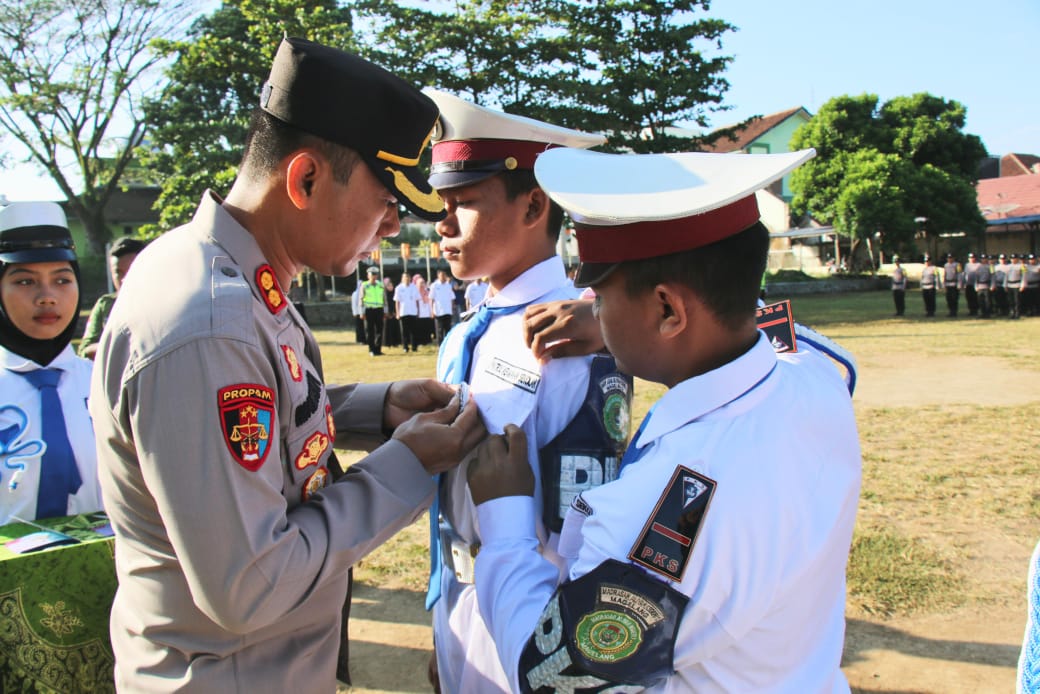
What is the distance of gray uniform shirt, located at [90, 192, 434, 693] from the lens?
134cm

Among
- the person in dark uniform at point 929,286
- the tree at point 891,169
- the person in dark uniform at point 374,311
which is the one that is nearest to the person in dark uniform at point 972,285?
the person in dark uniform at point 929,286

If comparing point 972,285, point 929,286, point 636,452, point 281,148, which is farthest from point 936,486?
point 972,285

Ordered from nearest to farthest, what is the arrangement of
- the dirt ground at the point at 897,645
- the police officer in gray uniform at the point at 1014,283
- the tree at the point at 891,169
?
1. the dirt ground at the point at 897,645
2. the police officer in gray uniform at the point at 1014,283
3. the tree at the point at 891,169

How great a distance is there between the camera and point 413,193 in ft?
5.88

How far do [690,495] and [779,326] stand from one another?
3.28 ft

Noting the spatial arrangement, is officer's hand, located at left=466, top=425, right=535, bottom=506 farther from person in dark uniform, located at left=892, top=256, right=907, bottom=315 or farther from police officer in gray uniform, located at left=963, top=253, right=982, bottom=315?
police officer in gray uniform, located at left=963, top=253, right=982, bottom=315

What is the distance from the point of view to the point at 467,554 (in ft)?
7.42

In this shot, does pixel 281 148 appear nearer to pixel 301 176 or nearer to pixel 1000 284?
pixel 301 176

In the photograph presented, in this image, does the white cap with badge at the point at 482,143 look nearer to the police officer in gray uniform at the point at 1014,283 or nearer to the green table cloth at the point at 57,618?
the green table cloth at the point at 57,618

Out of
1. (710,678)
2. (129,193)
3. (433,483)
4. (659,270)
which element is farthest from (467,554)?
(129,193)

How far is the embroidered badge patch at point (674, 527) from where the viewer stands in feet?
4.30

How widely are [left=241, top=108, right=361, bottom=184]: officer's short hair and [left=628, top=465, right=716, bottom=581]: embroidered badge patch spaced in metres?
1.01

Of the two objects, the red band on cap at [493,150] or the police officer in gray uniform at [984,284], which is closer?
the red band on cap at [493,150]

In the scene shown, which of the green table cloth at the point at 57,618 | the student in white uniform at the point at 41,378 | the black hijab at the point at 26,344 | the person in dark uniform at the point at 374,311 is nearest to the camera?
the green table cloth at the point at 57,618
